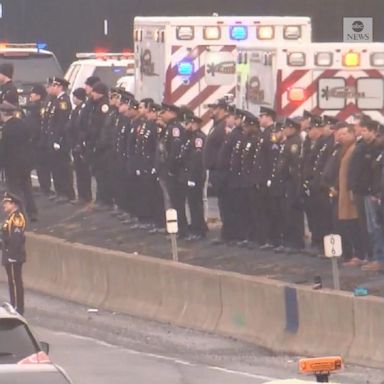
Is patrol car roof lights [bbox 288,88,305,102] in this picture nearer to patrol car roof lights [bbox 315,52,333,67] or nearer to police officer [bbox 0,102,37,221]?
patrol car roof lights [bbox 315,52,333,67]

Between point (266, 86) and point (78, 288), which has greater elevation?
point (266, 86)

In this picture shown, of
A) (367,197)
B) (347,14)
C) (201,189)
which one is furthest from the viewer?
(347,14)

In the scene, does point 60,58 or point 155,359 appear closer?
point 155,359

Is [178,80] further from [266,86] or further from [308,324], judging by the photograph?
[308,324]

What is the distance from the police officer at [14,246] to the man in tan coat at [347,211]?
140 inches

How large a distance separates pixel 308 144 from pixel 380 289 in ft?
9.57

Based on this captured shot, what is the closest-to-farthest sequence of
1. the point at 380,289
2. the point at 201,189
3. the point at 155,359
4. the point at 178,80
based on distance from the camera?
the point at 155,359 < the point at 380,289 < the point at 201,189 < the point at 178,80

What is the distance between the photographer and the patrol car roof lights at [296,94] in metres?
25.3

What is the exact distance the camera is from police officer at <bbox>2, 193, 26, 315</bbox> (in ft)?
64.8

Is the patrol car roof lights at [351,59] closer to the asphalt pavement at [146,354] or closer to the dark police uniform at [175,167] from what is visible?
the dark police uniform at [175,167]

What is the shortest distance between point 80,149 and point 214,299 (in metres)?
7.68

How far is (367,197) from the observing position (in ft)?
65.4

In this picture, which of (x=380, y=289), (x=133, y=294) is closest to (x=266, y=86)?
(x=133, y=294)

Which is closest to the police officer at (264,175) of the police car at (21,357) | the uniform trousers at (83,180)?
the uniform trousers at (83,180)
